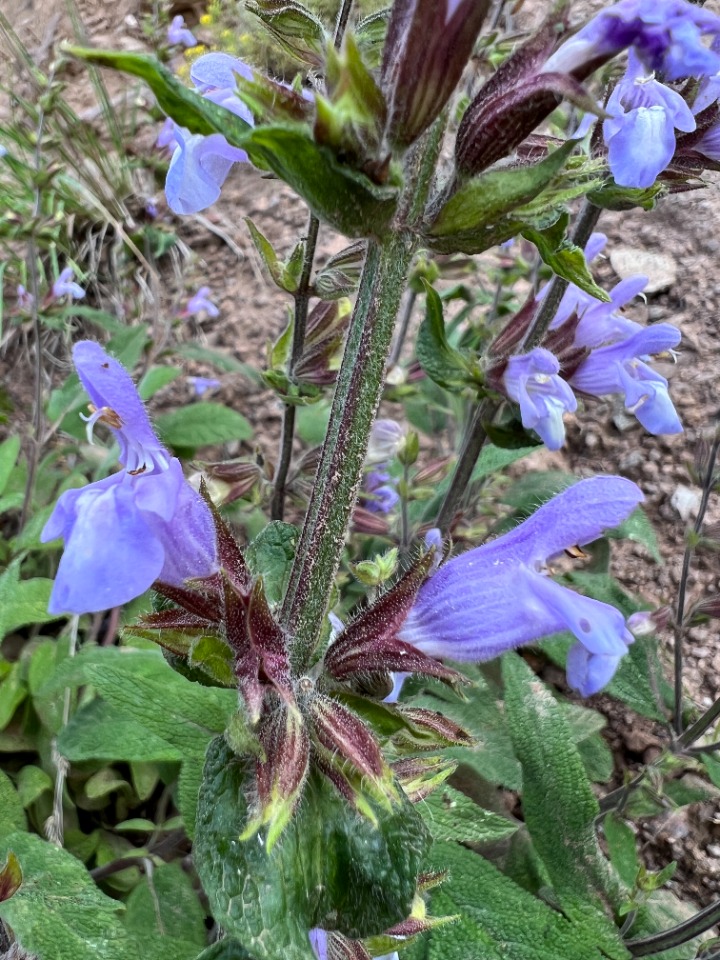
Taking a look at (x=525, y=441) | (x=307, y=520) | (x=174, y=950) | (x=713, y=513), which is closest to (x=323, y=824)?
(x=307, y=520)

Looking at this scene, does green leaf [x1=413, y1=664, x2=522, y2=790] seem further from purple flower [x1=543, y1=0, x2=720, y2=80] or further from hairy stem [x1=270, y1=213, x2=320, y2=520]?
purple flower [x1=543, y1=0, x2=720, y2=80]

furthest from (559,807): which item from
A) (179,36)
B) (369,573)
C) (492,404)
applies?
(179,36)

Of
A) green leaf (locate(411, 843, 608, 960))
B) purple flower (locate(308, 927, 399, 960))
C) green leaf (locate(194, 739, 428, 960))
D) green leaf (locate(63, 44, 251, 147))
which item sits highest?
green leaf (locate(63, 44, 251, 147))

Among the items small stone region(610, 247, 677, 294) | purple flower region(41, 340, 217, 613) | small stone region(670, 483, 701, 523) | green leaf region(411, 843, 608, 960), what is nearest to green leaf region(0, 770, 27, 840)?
green leaf region(411, 843, 608, 960)

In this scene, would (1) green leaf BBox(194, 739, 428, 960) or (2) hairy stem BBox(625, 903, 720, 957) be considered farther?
(2) hairy stem BBox(625, 903, 720, 957)

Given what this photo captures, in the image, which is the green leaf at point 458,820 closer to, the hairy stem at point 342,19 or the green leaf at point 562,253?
the green leaf at point 562,253

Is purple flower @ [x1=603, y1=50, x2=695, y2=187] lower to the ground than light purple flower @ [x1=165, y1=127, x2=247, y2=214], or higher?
higher
